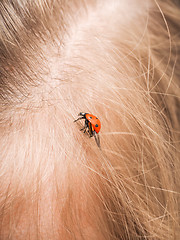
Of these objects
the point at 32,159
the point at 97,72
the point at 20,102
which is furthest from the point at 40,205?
the point at 97,72

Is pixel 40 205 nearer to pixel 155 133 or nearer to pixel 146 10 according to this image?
pixel 155 133

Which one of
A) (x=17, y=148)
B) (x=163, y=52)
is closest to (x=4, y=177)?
(x=17, y=148)

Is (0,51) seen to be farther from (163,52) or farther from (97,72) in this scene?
(163,52)

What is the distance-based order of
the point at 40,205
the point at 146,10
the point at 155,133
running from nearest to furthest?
the point at 40,205, the point at 155,133, the point at 146,10

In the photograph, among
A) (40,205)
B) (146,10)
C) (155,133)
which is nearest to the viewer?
(40,205)

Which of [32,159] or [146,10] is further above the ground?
[146,10]

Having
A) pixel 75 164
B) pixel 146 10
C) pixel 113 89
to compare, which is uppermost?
pixel 146 10

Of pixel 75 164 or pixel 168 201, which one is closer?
pixel 75 164
